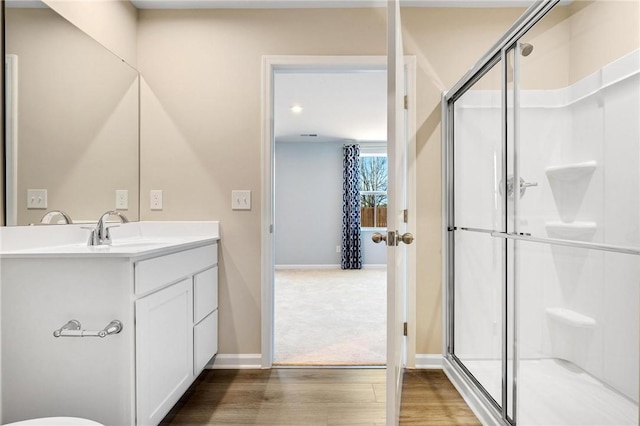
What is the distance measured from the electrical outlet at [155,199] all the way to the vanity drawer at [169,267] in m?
0.48

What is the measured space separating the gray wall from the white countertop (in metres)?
4.37

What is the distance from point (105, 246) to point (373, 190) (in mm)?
5757

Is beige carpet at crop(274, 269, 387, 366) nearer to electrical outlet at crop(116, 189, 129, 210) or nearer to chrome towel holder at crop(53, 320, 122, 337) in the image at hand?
chrome towel holder at crop(53, 320, 122, 337)

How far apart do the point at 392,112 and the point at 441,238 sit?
125 centimetres

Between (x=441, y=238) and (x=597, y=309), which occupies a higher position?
(x=441, y=238)

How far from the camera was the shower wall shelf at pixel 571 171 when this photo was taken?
3.98 ft

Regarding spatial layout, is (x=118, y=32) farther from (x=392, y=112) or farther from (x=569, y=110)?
(x=569, y=110)

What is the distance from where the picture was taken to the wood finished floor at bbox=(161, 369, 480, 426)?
1733 mm

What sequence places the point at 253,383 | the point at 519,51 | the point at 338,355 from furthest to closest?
1. the point at 338,355
2. the point at 253,383
3. the point at 519,51

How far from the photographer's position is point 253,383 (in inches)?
82.7

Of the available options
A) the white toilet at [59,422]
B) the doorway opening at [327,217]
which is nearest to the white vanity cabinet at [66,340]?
the white toilet at [59,422]

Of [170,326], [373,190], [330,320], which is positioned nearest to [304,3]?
[170,326]

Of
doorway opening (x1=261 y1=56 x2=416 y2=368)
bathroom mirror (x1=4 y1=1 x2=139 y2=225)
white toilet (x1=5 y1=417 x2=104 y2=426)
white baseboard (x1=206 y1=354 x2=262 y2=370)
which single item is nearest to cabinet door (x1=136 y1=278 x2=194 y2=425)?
white toilet (x1=5 y1=417 x2=104 y2=426)

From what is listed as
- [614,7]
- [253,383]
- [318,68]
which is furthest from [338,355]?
[614,7]
